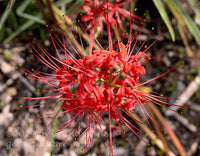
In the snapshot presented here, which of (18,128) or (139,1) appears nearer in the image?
(18,128)

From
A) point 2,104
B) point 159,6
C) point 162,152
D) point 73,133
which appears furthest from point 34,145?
point 159,6

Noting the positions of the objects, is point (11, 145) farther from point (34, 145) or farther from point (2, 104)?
point (2, 104)

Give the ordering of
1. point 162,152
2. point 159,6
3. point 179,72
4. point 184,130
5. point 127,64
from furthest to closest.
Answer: point 179,72, point 184,130, point 162,152, point 159,6, point 127,64

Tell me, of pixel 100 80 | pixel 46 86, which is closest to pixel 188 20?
pixel 100 80

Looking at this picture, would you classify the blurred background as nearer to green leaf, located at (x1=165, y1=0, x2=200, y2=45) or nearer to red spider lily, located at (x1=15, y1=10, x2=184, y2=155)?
green leaf, located at (x1=165, y1=0, x2=200, y2=45)

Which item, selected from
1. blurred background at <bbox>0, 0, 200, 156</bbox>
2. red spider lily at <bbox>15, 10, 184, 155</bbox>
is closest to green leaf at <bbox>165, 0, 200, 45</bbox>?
blurred background at <bbox>0, 0, 200, 156</bbox>

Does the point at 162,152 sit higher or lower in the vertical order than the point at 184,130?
lower

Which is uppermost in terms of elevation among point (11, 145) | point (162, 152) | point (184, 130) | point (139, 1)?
point (139, 1)

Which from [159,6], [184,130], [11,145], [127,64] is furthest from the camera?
[184,130]
